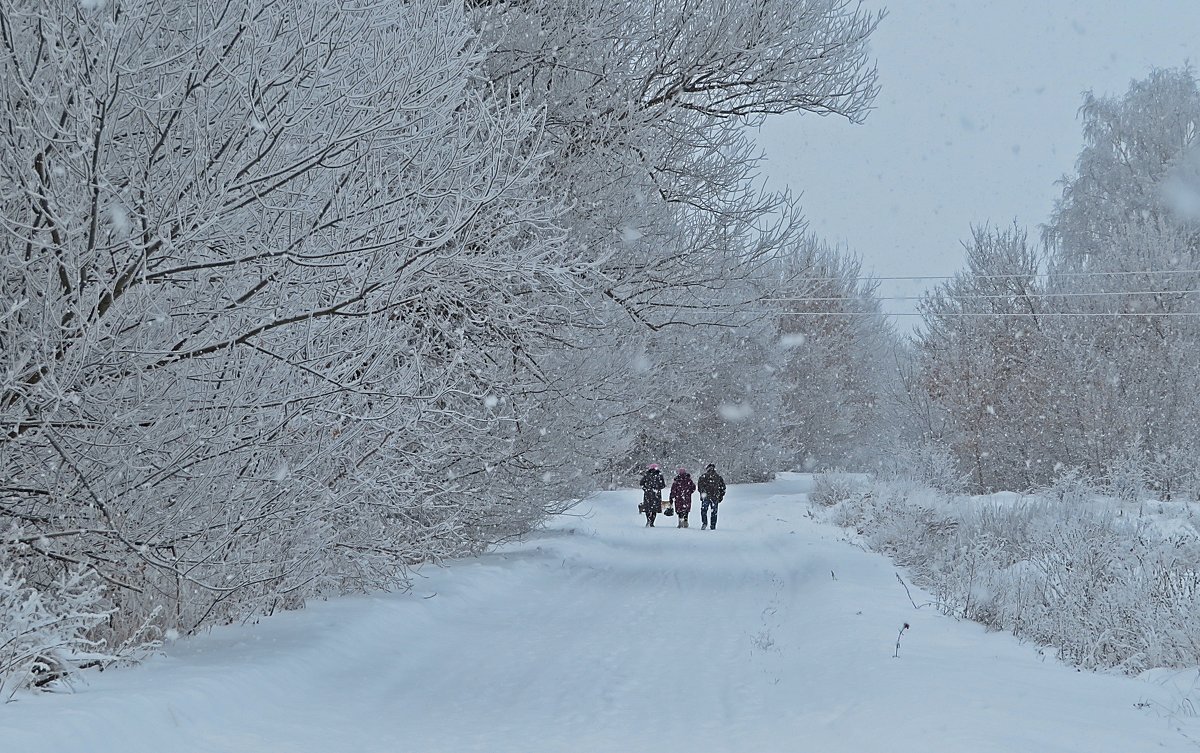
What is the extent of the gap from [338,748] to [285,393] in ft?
6.90

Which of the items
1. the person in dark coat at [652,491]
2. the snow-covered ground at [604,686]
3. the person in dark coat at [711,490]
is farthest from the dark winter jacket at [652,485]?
the snow-covered ground at [604,686]

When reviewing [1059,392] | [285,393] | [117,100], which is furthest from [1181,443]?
[117,100]

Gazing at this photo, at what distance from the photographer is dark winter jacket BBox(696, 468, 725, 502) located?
25078 mm

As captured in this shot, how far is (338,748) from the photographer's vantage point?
5.29 meters

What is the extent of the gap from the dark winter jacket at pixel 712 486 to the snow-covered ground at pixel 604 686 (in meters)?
13.4

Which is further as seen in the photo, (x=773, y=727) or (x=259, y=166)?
(x=773, y=727)

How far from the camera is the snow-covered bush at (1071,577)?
24.1 ft

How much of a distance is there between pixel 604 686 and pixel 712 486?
18.3m

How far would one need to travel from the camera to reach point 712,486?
82.7 ft

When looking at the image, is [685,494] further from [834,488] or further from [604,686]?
[604,686]

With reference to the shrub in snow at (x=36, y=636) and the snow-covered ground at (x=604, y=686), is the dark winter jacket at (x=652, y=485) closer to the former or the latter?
the snow-covered ground at (x=604, y=686)

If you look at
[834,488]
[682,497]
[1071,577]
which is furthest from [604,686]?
[834,488]

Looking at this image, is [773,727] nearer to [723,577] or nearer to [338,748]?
[338,748]

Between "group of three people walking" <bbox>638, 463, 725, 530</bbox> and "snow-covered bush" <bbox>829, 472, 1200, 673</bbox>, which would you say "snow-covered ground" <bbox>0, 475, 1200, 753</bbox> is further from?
"group of three people walking" <bbox>638, 463, 725, 530</bbox>
